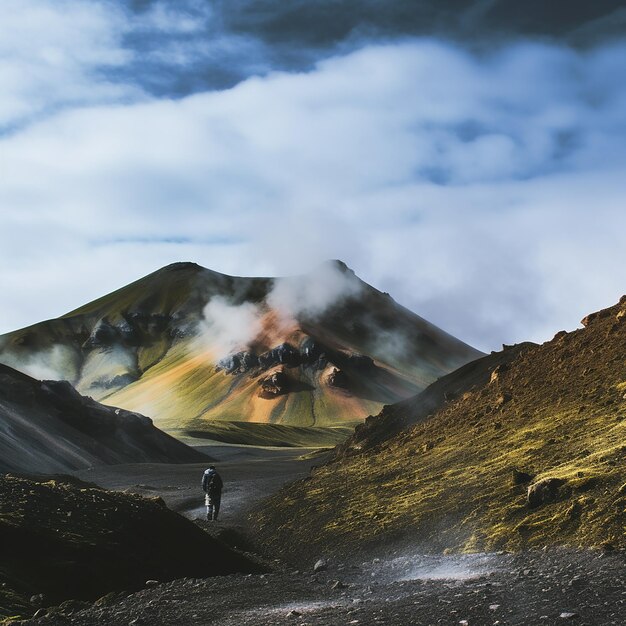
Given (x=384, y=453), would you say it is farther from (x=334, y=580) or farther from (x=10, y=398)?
(x=10, y=398)

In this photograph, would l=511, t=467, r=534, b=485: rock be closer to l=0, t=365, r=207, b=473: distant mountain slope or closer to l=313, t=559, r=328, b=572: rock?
l=313, t=559, r=328, b=572: rock

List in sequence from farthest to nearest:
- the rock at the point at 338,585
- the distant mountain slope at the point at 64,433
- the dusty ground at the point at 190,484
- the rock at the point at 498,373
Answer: the distant mountain slope at the point at 64,433, the dusty ground at the point at 190,484, the rock at the point at 498,373, the rock at the point at 338,585

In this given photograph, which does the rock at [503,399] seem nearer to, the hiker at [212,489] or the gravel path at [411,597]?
the hiker at [212,489]

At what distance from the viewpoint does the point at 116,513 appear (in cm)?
2308

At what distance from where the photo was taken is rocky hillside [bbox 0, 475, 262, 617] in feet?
60.7

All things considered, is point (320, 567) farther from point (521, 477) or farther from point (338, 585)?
point (521, 477)

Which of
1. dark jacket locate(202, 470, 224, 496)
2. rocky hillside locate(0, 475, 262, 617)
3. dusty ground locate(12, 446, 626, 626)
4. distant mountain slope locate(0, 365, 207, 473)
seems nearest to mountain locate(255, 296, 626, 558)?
dusty ground locate(12, 446, 626, 626)

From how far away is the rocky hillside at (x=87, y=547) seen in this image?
1852cm

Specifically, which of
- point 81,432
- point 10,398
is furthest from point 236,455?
point 10,398

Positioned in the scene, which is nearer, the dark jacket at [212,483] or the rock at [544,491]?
the rock at [544,491]

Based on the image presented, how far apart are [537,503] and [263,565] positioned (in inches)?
365

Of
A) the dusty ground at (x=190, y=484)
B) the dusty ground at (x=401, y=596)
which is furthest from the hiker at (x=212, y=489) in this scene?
the dusty ground at (x=401, y=596)

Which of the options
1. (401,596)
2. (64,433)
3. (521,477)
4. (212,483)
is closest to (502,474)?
(521,477)

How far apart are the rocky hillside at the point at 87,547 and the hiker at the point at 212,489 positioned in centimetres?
923
